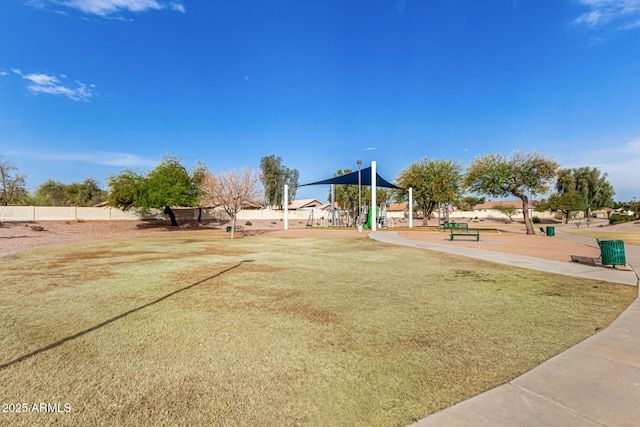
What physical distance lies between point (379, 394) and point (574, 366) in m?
2.20

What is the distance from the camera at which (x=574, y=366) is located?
3238 millimetres

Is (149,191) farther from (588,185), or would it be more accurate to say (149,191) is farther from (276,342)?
(588,185)

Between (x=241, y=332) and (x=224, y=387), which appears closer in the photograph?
(x=224, y=387)

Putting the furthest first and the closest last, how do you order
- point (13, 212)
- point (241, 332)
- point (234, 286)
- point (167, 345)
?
point (13, 212)
point (234, 286)
point (241, 332)
point (167, 345)

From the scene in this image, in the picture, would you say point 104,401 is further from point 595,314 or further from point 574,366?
point 595,314

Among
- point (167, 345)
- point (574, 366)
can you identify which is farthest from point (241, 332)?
point (574, 366)

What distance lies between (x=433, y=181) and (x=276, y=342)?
36.4 meters

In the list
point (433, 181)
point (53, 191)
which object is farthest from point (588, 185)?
point (53, 191)

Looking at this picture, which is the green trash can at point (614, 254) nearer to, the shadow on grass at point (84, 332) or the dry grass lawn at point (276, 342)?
the dry grass lawn at point (276, 342)

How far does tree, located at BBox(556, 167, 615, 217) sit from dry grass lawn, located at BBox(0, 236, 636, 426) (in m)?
73.5

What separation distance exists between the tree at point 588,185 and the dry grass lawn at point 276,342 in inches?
2894

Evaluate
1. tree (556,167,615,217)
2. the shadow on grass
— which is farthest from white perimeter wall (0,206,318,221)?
tree (556,167,615,217)

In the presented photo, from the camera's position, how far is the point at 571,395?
2.70 metres

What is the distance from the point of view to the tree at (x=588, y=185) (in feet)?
210
